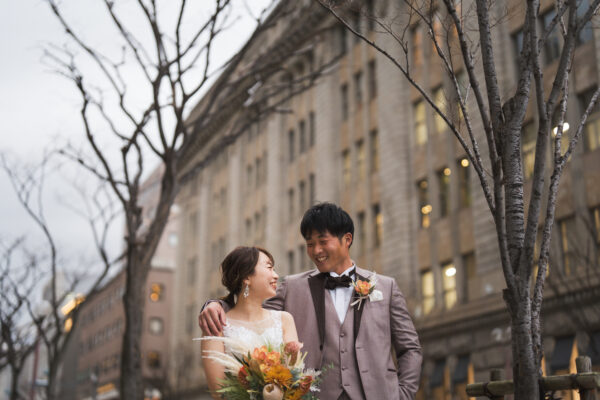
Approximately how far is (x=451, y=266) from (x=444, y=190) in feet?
8.77

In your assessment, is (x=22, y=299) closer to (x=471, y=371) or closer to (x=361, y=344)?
(x=471, y=371)

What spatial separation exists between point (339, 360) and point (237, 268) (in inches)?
33.4

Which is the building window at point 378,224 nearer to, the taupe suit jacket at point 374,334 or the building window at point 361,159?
the building window at point 361,159

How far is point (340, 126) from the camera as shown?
33781 millimetres

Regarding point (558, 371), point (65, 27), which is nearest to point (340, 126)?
point (558, 371)

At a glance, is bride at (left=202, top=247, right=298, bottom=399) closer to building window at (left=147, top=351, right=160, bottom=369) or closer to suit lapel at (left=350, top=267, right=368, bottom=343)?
suit lapel at (left=350, top=267, right=368, bottom=343)

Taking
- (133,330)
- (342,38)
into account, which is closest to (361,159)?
(342,38)

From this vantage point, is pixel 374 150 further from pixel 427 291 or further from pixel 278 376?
pixel 278 376

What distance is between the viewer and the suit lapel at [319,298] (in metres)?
4.83

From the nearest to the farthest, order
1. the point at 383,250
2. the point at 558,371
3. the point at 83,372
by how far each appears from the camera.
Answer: the point at 558,371
the point at 383,250
the point at 83,372

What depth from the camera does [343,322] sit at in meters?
4.85

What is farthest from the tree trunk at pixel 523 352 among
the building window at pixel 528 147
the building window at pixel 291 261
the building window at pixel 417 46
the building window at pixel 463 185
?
the building window at pixel 291 261

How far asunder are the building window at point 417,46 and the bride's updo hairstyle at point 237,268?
23972mm

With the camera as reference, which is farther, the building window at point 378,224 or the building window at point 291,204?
the building window at point 291,204
